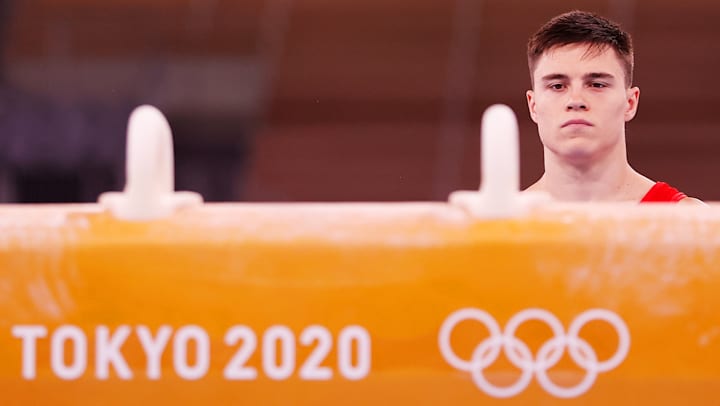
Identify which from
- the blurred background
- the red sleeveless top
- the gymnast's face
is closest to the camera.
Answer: the gymnast's face

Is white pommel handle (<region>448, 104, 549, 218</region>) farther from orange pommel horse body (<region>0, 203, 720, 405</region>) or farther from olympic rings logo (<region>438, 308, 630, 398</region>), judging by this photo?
olympic rings logo (<region>438, 308, 630, 398</region>)

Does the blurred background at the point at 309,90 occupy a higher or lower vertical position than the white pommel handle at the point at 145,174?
higher

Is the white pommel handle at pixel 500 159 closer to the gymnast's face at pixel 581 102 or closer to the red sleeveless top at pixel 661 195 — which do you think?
the gymnast's face at pixel 581 102

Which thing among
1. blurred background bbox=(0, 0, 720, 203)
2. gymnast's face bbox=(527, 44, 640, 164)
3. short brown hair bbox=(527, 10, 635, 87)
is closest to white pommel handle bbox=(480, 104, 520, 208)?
gymnast's face bbox=(527, 44, 640, 164)

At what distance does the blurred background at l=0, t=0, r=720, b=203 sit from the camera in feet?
18.3

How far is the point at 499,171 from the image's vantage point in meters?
1.25

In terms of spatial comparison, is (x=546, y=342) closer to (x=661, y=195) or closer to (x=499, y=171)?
(x=499, y=171)

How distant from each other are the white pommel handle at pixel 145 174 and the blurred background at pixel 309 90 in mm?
4031

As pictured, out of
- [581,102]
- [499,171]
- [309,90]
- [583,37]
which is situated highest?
[309,90]

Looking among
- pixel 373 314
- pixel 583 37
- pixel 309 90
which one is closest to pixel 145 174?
pixel 373 314

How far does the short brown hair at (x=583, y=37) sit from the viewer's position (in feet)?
6.68

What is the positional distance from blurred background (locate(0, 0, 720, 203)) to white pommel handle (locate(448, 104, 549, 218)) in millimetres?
4040

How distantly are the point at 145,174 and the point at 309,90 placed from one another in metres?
4.95


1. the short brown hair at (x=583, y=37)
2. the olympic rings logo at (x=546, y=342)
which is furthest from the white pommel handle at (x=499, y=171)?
the short brown hair at (x=583, y=37)
